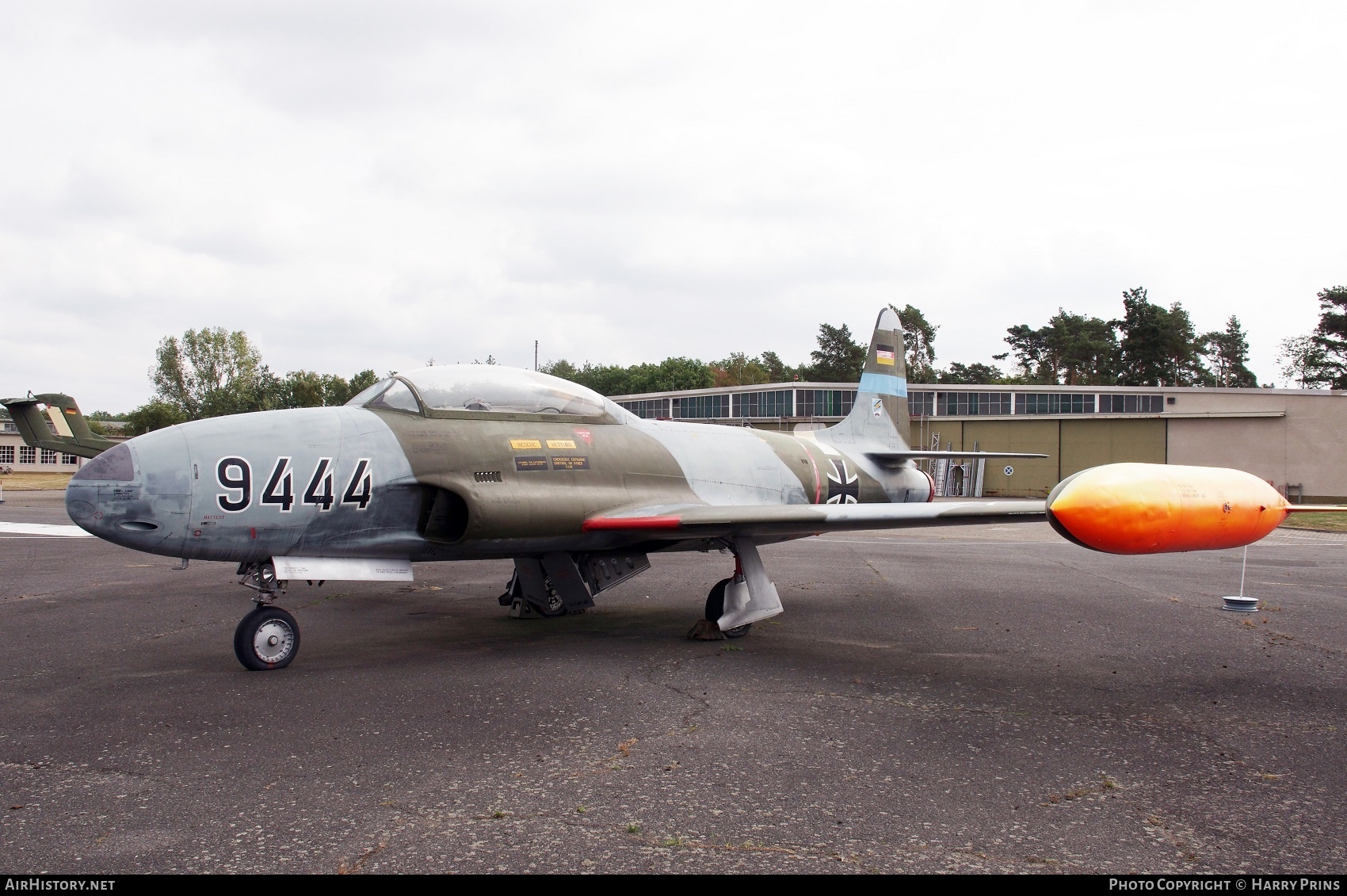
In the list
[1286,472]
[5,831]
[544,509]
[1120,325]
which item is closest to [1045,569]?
[544,509]

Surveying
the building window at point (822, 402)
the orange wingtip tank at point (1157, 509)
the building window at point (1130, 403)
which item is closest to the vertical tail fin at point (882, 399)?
the orange wingtip tank at point (1157, 509)

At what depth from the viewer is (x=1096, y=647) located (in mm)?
7645

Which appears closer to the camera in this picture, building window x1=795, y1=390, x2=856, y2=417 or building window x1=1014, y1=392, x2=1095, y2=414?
building window x1=1014, y1=392, x2=1095, y2=414

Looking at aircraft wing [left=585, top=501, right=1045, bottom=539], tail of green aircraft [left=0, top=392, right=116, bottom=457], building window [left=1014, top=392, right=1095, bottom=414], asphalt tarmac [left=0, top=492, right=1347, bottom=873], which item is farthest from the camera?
building window [left=1014, top=392, right=1095, bottom=414]

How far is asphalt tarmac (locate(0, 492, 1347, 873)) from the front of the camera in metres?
3.45

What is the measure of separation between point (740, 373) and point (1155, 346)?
42775 millimetres

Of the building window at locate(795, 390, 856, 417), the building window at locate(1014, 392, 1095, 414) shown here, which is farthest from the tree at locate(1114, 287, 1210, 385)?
the building window at locate(795, 390, 856, 417)

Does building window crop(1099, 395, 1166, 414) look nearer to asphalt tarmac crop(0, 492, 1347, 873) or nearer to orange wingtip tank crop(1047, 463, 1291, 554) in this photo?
asphalt tarmac crop(0, 492, 1347, 873)

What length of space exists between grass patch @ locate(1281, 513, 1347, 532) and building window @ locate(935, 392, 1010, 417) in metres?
23.1

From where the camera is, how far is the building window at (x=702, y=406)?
184 feet

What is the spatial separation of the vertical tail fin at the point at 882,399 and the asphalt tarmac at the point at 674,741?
116 inches

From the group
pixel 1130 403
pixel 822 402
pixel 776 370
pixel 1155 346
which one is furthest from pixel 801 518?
pixel 776 370

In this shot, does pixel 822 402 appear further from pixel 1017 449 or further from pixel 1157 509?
pixel 1157 509
